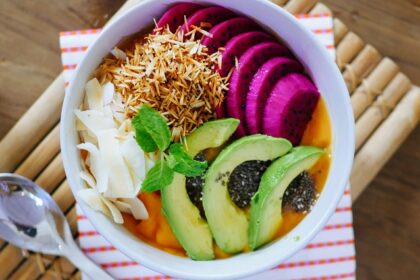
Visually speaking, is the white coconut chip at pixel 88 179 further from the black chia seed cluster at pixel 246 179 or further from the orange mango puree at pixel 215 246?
the black chia seed cluster at pixel 246 179

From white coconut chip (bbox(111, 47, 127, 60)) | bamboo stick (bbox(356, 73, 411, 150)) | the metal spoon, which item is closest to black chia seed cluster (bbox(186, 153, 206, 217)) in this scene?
white coconut chip (bbox(111, 47, 127, 60))

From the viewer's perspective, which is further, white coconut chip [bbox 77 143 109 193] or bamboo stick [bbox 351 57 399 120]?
bamboo stick [bbox 351 57 399 120]

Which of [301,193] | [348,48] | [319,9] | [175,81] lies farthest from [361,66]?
[175,81]

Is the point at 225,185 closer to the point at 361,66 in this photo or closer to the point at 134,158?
the point at 134,158

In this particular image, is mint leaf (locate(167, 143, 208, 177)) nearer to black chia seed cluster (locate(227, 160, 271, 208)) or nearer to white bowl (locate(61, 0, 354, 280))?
black chia seed cluster (locate(227, 160, 271, 208))

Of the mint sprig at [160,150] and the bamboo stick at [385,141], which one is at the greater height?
the bamboo stick at [385,141]

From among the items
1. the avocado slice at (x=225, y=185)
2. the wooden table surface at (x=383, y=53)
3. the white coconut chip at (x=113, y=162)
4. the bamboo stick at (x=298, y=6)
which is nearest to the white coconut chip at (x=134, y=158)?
the white coconut chip at (x=113, y=162)
